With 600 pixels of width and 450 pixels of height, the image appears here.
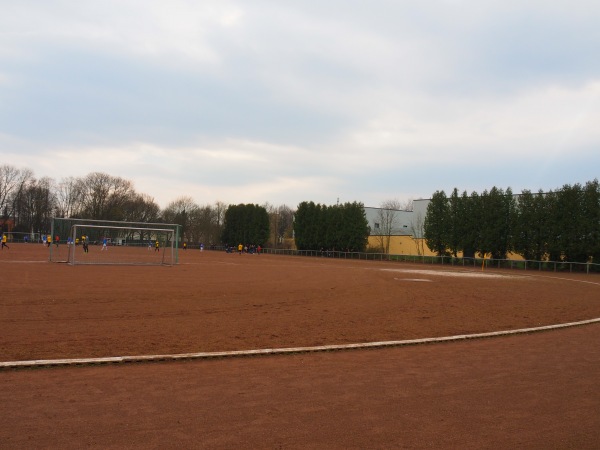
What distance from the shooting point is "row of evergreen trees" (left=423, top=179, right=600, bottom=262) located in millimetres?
51156

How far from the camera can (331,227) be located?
86.8m

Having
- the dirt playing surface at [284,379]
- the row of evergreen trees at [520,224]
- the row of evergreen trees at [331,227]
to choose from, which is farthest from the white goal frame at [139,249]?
the row of evergreen trees at [331,227]

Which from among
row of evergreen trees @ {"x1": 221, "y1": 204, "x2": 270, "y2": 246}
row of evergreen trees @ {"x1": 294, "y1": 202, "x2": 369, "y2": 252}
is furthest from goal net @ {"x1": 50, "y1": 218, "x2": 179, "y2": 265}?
row of evergreen trees @ {"x1": 221, "y1": 204, "x2": 270, "y2": 246}

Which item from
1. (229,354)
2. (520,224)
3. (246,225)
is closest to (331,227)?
(246,225)

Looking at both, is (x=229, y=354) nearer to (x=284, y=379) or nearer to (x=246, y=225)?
(x=284, y=379)

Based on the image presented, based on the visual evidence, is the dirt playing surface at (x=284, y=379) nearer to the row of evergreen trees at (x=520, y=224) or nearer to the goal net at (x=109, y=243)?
the goal net at (x=109, y=243)

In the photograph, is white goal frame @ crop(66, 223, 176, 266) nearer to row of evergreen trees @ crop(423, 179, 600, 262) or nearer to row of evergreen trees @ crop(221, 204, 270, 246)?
row of evergreen trees @ crop(423, 179, 600, 262)

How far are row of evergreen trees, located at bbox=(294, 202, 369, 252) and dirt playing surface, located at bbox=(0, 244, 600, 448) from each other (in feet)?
219

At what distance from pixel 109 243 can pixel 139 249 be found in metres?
2.12

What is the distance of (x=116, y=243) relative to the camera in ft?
123

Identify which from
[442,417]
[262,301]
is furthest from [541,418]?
[262,301]

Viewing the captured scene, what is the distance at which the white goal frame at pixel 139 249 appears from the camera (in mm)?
33750

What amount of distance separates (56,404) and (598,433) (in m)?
6.21

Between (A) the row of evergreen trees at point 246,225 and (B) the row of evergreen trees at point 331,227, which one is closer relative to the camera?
(B) the row of evergreen trees at point 331,227
